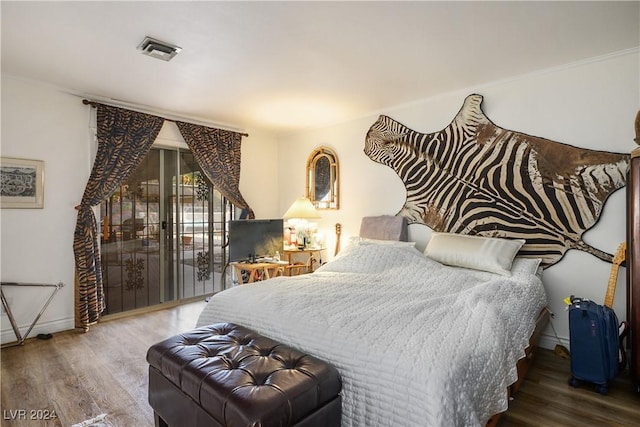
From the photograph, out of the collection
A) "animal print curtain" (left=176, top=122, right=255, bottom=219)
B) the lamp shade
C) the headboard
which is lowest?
the headboard

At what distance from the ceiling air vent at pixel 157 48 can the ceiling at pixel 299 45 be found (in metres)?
0.05

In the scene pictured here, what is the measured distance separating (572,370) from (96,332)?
4.12 meters

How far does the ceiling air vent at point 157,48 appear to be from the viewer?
2393mm

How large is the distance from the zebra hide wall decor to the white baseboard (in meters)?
3.74

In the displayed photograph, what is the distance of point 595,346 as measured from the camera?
2.25 m

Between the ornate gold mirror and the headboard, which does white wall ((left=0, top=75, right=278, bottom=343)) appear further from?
the headboard

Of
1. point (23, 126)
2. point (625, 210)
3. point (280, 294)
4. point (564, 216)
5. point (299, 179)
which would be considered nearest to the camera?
point (280, 294)

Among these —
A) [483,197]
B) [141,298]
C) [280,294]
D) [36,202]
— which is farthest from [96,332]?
[483,197]

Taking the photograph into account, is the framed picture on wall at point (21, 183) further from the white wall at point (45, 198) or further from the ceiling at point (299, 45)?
the ceiling at point (299, 45)

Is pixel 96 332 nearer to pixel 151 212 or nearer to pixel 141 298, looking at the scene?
pixel 141 298

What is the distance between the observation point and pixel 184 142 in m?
4.34

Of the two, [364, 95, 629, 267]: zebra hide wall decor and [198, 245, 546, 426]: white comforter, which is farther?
[364, 95, 629, 267]: zebra hide wall decor

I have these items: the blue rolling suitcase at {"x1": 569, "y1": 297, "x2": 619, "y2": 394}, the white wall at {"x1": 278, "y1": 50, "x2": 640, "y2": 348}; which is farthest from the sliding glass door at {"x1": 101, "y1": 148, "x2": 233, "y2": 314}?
the blue rolling suitcase at {"x1": 569, "y1": 297, "x2": 619, "y2": 394}

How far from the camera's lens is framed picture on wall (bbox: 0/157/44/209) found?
10.1ft
